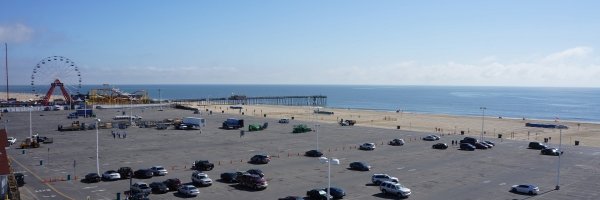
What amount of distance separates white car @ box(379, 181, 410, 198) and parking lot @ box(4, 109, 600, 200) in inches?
20.8

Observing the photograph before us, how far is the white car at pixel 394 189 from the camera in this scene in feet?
111

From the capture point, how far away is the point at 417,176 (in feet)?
137

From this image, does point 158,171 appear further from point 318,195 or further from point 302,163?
point 318,195

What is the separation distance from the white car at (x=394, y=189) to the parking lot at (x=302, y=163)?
0.53m

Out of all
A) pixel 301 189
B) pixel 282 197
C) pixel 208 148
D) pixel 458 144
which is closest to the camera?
pixel 282 197

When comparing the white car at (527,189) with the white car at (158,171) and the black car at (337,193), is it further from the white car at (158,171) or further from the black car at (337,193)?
the white car at (158,171)

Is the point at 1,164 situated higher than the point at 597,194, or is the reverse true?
the point at 1,164

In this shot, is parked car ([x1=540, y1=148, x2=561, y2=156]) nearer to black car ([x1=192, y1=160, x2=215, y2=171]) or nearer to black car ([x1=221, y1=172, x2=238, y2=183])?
black car ([x1=221, y1=172, x2=238, y2=183])

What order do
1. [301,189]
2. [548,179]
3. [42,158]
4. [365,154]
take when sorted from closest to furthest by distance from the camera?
[301,189] < [548,179] < [42,158] < [365,154]

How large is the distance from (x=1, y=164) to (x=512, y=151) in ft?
165

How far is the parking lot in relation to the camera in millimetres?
35844

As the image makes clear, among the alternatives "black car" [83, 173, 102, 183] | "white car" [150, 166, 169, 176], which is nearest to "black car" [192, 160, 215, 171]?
"white car" [150, 166, 169, 176]

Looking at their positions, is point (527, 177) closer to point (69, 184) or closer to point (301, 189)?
point (301, 189)

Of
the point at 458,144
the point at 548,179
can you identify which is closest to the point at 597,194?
the point at 548,179
